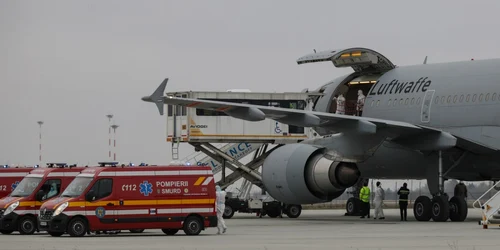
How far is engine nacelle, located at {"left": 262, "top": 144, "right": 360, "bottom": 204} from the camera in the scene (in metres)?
37.3

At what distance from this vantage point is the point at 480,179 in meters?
36.4

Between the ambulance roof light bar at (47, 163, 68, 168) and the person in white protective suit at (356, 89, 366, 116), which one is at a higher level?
the person in white protective suit at (356, 89, 366, 116)

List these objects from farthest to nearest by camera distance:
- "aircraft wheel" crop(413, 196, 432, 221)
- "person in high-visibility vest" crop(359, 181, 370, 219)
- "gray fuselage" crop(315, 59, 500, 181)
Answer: "person in high-visibility vest" crop(359, 181, 370, 219), "aircraft wheel" crop(413, 196, 432, 221), "gray fuselage" crop(315, 59, 500, 181)

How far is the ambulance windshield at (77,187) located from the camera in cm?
2941

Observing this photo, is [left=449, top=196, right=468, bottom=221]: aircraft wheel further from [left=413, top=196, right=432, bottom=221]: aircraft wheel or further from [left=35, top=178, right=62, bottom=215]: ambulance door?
[left=35, top=178, right=62, bottom=215]: ambulance door

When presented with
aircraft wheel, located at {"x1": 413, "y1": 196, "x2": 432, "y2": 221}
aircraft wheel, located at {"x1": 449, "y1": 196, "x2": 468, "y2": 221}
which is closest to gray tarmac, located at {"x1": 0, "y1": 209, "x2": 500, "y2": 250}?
aircraft wheel, located at {"x1": 449, "y1": 196, "x2": 468, "y2": 221}

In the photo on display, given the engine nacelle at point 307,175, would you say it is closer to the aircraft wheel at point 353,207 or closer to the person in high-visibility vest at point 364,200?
the person in high-visibility vest at point 364,200

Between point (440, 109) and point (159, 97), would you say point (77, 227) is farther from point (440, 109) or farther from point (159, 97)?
point (440, 109)

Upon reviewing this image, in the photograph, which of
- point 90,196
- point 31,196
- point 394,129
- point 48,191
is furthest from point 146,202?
point 394,129

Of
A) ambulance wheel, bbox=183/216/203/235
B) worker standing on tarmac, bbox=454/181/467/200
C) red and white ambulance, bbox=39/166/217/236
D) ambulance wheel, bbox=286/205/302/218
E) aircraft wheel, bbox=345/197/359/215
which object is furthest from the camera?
aircraft wheel, bbox=345/197/359/215

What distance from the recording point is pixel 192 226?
29.2 metres

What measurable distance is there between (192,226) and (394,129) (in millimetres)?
7913

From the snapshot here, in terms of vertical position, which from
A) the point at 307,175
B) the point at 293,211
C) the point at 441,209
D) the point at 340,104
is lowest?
the point at 293,211

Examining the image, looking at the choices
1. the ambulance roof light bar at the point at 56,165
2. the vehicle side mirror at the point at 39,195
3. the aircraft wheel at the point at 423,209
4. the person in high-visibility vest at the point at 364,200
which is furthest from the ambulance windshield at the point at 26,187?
the person in high-visibility vest at the point at 364,200
